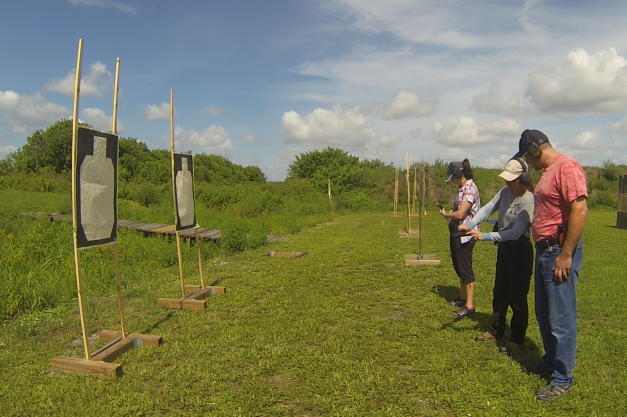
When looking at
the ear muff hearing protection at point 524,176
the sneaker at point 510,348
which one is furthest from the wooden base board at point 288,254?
the ear muff hearing protection at point 524,176

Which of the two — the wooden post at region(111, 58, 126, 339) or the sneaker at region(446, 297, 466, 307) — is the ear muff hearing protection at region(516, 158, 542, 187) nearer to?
the sneaker at region(446, 297, 466, 307)

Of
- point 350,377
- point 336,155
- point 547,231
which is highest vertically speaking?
point 336,155

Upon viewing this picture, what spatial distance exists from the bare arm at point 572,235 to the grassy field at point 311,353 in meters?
0.90

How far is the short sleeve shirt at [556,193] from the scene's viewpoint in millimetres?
2900

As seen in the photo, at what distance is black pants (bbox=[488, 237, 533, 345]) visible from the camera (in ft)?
12.3

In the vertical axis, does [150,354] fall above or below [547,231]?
below

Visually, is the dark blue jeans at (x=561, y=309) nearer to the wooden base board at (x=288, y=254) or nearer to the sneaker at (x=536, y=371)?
the sneaker at (x=536, y=371)

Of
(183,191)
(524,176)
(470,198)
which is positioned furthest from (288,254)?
(524,176)

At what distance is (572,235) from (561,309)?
54 cm

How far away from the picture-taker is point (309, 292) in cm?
621

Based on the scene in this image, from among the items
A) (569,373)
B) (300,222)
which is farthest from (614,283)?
(300,222)

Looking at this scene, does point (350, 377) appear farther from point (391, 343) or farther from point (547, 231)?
point (547, 231)

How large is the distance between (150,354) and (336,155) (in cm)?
2829

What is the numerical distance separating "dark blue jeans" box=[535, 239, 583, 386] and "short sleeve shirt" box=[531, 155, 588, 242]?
0.50ft
